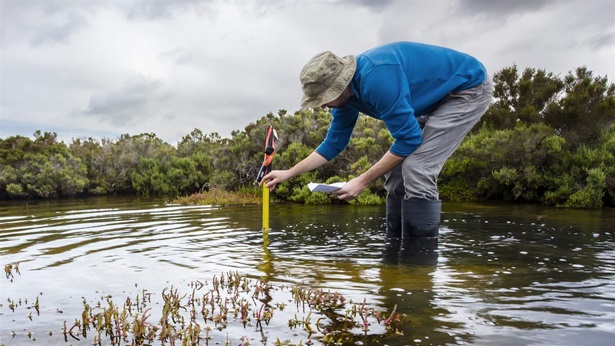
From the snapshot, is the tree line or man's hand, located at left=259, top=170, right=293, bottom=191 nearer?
man's hand, located at left=259, top=170, right=293, bottom=191

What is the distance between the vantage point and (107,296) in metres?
4.51

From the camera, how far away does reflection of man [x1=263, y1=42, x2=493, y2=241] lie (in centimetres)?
507

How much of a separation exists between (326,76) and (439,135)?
1692 mm

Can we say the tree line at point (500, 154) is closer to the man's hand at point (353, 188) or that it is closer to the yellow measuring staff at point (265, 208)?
the yellow measuring staff at point (265, 208)

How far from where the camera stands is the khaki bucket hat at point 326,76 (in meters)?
5.05

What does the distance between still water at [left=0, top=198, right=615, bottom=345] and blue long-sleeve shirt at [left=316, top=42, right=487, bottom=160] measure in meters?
1.42

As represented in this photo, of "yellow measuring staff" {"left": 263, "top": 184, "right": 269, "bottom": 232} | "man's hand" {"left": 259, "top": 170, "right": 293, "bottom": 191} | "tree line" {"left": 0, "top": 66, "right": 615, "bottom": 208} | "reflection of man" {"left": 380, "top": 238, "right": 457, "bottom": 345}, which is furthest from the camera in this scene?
"tree line" {"left": 0, "top": 66, "right": 615, "bottom": 208}

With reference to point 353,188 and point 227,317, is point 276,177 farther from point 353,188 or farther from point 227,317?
point 227,317

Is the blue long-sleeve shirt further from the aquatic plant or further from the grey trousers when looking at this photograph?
the aquatic plant

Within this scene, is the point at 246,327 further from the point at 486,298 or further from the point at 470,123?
the point at 470,123

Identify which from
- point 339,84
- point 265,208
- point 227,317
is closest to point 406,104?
point 339,84

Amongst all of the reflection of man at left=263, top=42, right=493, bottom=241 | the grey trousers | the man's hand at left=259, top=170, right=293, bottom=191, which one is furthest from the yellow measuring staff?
the grey trousers

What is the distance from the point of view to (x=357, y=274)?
517 centimetres

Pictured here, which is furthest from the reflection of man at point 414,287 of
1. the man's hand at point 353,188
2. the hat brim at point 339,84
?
the hat brim at point 339,84
